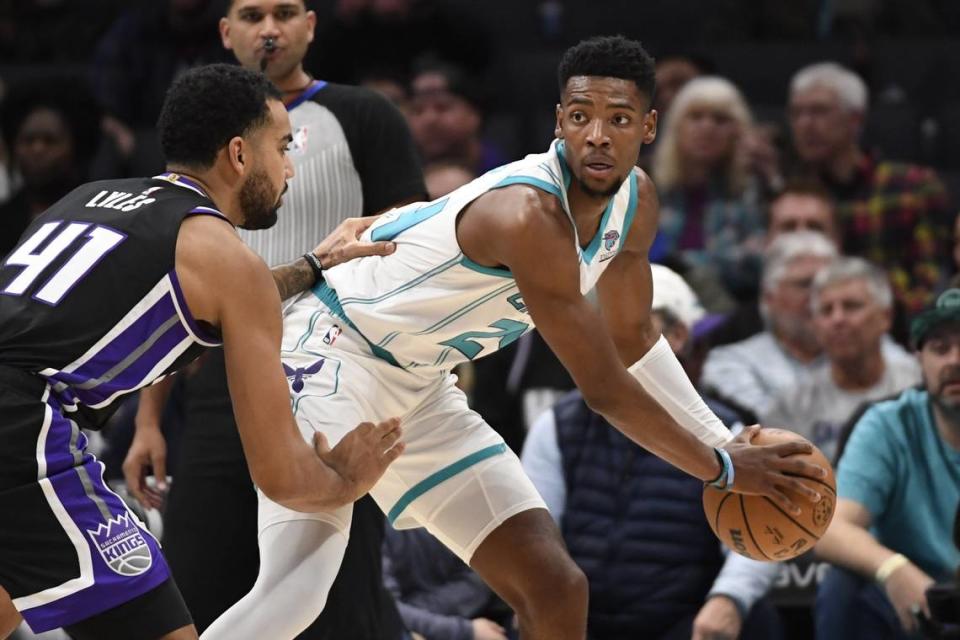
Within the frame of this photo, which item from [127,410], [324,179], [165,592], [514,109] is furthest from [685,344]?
[514,109]

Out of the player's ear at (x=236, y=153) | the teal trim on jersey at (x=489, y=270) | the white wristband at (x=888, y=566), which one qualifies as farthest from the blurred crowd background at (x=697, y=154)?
the player's ear at (x=236, y=153)

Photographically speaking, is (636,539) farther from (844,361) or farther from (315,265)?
(315,265)

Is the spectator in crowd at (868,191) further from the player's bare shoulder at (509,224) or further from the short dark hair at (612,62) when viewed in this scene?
the player's bare shoulder at (509,224)

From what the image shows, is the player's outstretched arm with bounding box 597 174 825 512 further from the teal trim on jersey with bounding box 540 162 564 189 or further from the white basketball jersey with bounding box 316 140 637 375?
the teal trim on jersey with bounding box 540 162 564 189

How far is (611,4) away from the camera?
913 centimetres

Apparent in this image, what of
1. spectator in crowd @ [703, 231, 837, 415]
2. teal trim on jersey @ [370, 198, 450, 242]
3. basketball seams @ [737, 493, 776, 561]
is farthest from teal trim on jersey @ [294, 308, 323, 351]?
spectator in crowd @ [703, 231, 837, 415]

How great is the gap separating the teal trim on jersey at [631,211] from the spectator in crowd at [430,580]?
1.72 metres

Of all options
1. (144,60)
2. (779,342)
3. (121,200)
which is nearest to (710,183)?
(779,342)

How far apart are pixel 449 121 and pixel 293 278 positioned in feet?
12.5

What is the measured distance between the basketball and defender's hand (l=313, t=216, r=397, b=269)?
43.3 inches

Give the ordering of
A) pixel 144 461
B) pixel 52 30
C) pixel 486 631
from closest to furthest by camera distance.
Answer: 1. pixel 144 461
2. pixel 486 631
3. pixel 52 30

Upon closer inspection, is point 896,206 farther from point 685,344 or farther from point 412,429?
point 412,429

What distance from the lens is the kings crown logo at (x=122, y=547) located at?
133 inches

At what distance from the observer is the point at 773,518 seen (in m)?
4.14
